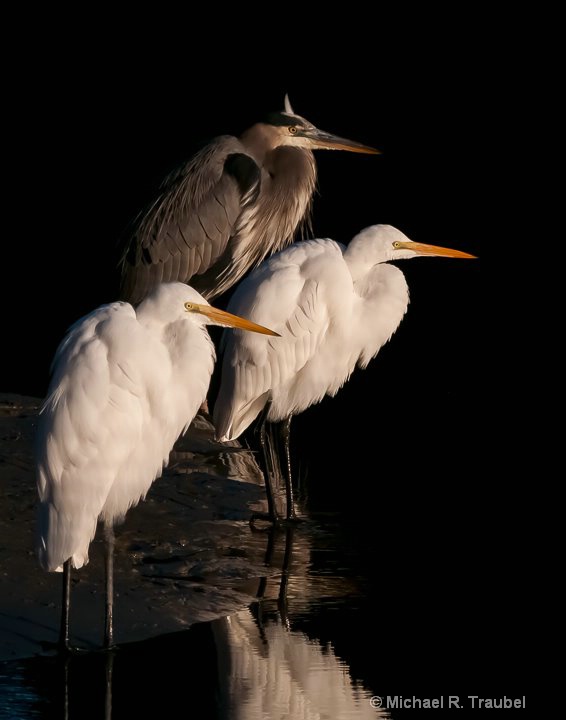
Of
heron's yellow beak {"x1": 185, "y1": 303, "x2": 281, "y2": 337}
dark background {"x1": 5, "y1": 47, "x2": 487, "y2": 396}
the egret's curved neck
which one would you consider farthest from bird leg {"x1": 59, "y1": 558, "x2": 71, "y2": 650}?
dark background {"x1": 5, "y1": 47, "x2": 487, "y2": 396}

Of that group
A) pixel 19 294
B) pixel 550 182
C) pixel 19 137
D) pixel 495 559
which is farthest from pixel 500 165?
pixel 495 559

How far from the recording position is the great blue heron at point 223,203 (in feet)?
28.5

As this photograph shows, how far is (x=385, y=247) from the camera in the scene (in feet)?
21.5

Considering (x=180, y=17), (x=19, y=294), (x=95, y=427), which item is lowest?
(x=19, y=294)

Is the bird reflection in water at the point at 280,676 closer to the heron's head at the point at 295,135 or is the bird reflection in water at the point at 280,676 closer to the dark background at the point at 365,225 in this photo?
the dark background at the point at 365,225

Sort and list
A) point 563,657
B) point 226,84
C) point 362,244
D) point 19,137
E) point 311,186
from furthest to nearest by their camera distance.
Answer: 1. point 19,137
2. point 226,84
3. point 311,186
4. point 362,244
5. point 563,657

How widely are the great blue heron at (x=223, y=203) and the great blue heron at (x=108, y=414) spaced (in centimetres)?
373

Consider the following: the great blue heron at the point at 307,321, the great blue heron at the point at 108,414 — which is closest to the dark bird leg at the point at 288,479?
the great blue heron at the point at 307,321

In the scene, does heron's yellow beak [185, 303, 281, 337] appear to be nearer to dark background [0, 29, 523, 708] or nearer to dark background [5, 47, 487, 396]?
dark background [0, 29, 523, 708]

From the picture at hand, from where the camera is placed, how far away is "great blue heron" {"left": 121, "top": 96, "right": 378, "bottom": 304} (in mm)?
8695

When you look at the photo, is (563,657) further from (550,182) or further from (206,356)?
(550,182)

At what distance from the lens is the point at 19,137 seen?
16.9 metres

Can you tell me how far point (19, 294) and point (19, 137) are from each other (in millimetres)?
3550

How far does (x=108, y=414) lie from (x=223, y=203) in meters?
4.04
